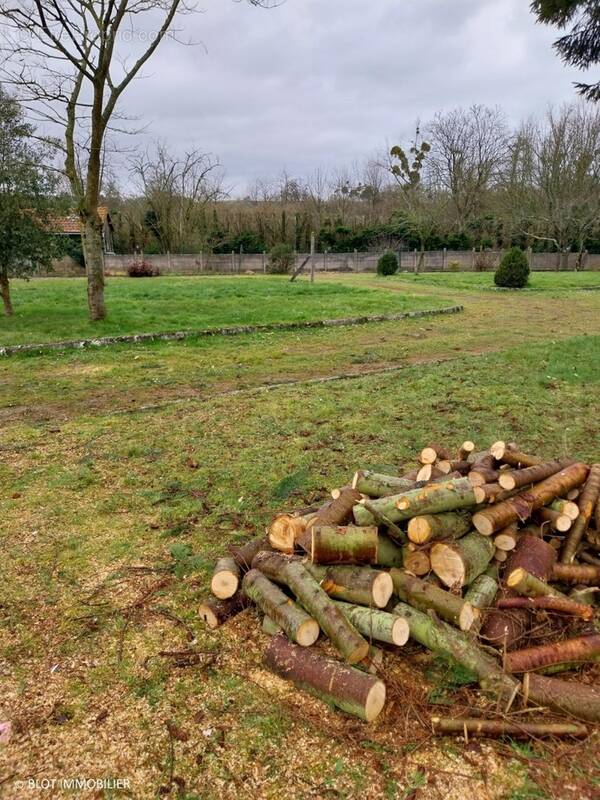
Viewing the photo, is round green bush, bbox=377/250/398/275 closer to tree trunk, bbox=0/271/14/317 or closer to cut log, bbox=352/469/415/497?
tree trunk, bbox=0/271/14/317

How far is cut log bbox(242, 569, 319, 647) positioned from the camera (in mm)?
2229

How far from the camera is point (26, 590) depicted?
9.13 feet

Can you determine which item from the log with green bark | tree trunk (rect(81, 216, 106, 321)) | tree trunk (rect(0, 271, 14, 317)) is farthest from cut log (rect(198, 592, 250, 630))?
tree trunk (rect(0, 271, 14, 317))

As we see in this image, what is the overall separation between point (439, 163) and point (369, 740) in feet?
164

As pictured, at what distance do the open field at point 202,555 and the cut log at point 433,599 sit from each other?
20cm

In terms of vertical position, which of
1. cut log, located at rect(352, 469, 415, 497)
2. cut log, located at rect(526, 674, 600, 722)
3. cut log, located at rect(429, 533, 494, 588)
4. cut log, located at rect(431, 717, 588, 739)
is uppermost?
cut log, located at rect(352, 469, 415, 497)

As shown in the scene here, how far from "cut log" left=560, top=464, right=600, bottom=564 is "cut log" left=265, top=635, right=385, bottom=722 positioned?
1.31 meters

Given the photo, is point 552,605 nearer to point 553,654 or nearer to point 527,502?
point 553,654

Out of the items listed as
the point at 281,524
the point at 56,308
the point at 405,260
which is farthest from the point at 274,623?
the point at 405,260

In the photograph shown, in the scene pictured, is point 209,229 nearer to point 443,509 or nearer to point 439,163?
point 439,163

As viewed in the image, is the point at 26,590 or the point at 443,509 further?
the point at 26,590

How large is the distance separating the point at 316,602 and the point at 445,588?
0.62 metres

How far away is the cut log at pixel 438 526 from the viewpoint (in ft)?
7.94

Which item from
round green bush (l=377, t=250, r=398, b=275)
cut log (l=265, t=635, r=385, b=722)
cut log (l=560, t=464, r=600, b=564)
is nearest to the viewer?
cut log (l=265, t=635, r=385, b=722)
